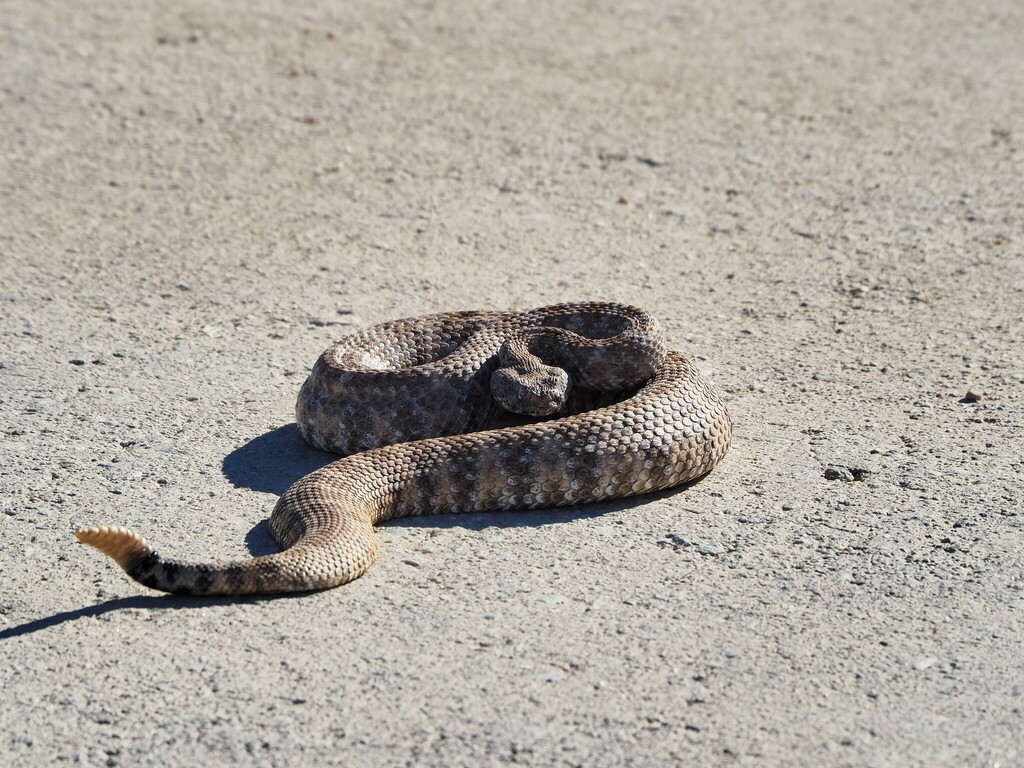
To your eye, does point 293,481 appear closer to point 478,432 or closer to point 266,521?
point 266,521

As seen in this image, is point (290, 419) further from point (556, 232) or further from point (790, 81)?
point (790, 81)

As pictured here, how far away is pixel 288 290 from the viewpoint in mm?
8719

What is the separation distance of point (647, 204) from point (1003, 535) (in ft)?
16.7

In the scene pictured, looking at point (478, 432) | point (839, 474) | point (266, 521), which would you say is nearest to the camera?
point (266, 521)

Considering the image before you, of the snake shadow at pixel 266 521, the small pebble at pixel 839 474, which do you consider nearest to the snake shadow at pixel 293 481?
the snake shadow at pixel 266 521

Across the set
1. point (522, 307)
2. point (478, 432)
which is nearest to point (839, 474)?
point (478, 432)

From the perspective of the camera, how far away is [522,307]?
332 inches

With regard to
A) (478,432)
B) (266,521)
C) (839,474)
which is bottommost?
(266,521)

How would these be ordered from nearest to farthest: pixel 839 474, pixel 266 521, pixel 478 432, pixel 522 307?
pixel 266 521 < pixel 839 474 < pixel 478 432 < pixel 522 307

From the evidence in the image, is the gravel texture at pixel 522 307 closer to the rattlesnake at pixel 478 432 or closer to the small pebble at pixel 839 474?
the small pebble at pixel 839 474

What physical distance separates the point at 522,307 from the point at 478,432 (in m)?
2.23

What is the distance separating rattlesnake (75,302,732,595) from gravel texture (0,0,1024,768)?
0.15 m

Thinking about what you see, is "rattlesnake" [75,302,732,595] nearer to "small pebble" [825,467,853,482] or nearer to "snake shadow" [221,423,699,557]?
"snake shadow" [221,423,699,557]

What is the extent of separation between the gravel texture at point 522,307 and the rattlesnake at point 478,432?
0.15 m
